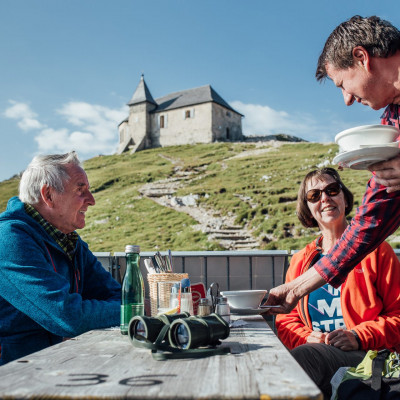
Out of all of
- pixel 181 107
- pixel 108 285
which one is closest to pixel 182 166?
pixel 181 107

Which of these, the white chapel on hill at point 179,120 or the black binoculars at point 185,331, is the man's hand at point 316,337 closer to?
the black binoculars at point 185,331

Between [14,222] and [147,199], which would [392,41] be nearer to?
[14,222]

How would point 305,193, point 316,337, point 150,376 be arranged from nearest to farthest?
point 150,376, point 316,337, point 305,193

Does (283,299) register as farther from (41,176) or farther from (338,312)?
(41,176)

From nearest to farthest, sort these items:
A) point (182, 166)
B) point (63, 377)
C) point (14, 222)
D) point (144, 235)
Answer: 1. point (63, 377)
2. point (14, 222)
3. point (144, 235)
4. point (182, 166)

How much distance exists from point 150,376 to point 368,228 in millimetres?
1540

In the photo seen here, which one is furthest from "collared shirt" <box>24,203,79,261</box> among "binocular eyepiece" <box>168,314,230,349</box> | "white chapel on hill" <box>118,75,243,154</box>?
"white chapel on hill" <box>118,75,243,154</box>

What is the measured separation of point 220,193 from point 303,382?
106ft

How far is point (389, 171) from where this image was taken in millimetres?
1862

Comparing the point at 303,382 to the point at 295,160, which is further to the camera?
the point at 295,160

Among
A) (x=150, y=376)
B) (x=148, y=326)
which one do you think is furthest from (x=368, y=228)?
(x=150, y=376)

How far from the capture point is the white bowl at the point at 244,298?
7.45 ft

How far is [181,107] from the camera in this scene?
63.8 m

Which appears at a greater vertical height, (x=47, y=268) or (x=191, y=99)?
(x=191, y=99)
